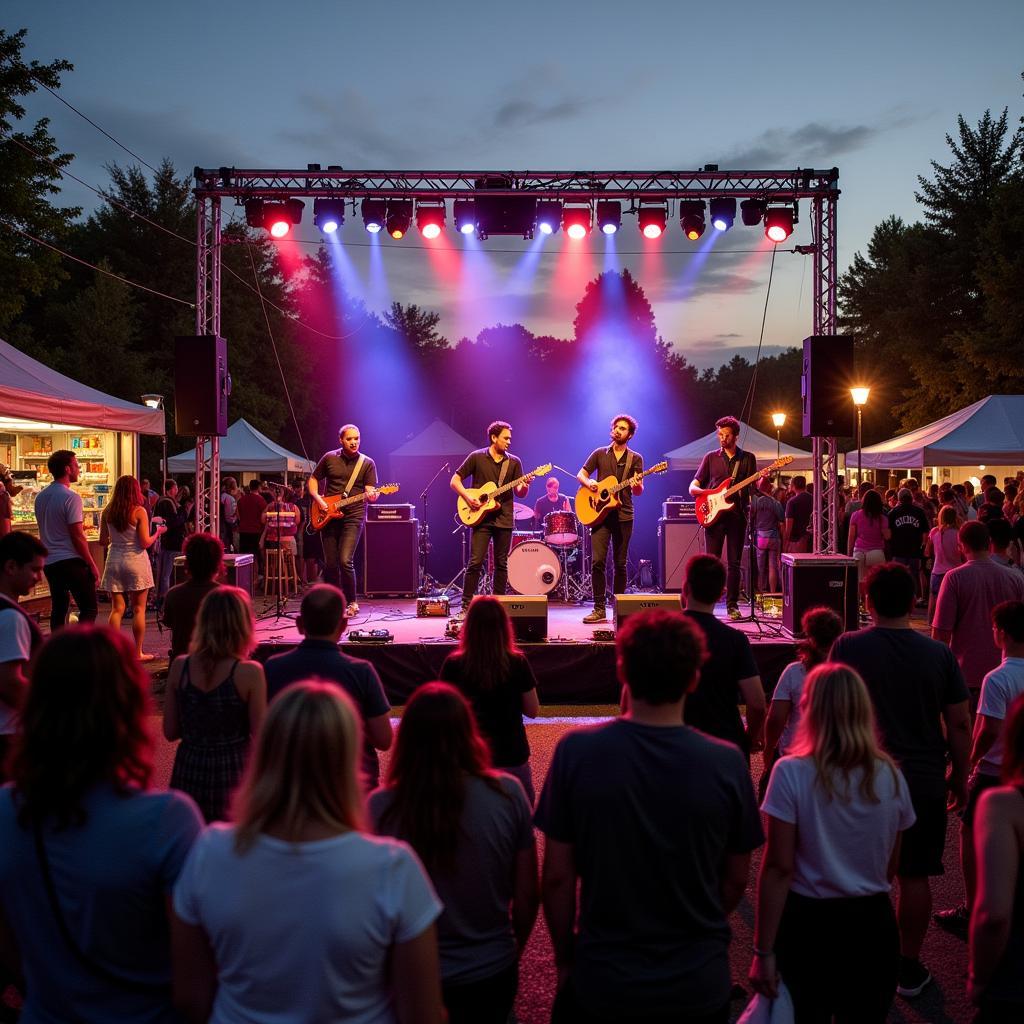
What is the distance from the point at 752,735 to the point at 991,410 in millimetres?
17498

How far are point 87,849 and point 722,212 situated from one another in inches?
409

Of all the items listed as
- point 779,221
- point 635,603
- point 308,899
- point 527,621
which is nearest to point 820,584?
point 635,603

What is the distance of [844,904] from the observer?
275 cm

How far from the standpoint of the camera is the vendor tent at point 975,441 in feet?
58.1

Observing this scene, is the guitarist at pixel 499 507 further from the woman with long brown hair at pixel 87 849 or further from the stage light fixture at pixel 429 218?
the woman with long brown hair at pixel 87 849

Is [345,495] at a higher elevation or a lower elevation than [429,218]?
lower

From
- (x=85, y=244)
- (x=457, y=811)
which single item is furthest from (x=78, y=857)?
(x=85, y=244)

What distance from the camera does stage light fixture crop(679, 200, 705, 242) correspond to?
35.2 ft

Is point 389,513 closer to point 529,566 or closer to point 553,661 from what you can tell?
point 529,566

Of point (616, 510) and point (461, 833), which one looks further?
point (616, 510)

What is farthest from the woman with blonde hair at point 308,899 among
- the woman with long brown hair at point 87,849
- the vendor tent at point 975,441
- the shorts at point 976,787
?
the vendor tent at point 975,441

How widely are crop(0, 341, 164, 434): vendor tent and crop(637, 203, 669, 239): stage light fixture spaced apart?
26.1ft

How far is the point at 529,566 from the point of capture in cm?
1174

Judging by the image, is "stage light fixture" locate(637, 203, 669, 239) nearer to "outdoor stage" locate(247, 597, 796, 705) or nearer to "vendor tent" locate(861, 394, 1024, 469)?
"outdoor stage" locate(247, 597, 796, 705)
